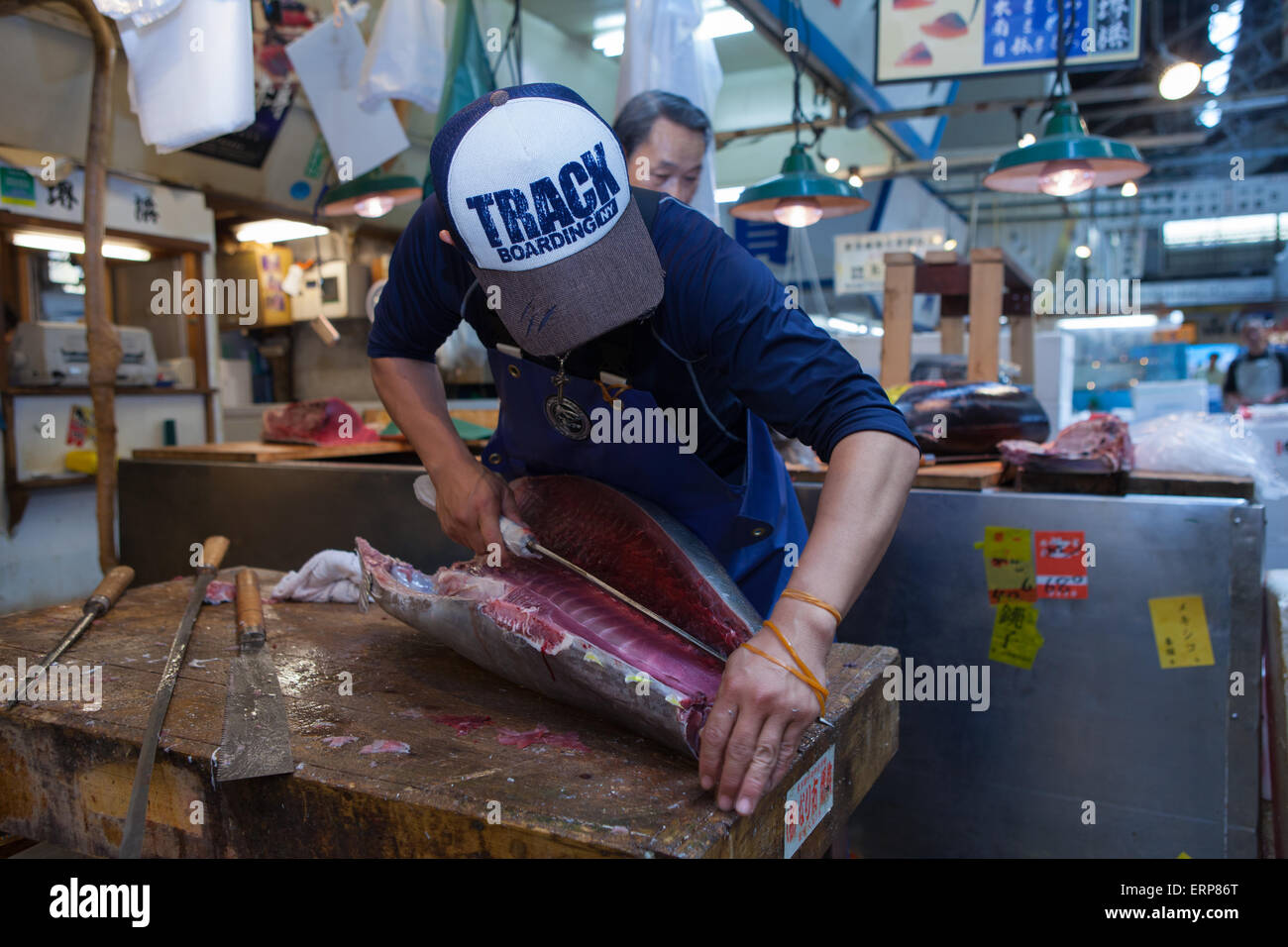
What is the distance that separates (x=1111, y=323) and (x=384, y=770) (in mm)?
20359

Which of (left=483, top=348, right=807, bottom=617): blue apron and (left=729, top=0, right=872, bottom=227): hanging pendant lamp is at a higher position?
(left=729, top=0, right=872, bottom=227): hanging pendant lamp

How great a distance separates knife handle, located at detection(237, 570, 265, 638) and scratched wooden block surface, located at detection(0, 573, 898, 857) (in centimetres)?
5

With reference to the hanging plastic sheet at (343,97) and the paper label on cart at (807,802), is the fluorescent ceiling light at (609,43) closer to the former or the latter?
the hanging plastic sheet at (343,97)

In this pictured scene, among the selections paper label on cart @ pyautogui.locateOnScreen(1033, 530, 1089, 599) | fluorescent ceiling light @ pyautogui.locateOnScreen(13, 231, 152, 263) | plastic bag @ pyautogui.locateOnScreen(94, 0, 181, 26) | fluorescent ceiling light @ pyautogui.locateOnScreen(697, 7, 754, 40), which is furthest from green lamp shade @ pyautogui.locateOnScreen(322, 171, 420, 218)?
fluorescent ceiling light @ pyautogui.locateOnScreen(697, 7, 754, 40)

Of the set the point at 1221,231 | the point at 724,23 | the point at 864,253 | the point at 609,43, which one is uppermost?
the point at 1221,231

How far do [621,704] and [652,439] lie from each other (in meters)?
0.55

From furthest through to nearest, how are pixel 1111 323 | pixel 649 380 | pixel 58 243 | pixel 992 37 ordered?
1. pixel 1111 323
2. pixel 58 243
3. pixel 992 37
4. pixel 649 380

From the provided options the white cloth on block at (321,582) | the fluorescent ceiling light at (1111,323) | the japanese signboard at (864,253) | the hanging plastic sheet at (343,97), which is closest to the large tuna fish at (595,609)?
the white cloth on block at (321,582)

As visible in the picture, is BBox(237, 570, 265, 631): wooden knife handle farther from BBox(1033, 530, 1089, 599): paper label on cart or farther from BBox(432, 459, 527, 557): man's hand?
BBox(1033, 530, 1089, 599): paper label on cart

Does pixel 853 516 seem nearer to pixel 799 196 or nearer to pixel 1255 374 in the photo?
pixel 799 196

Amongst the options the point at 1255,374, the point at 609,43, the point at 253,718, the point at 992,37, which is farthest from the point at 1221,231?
the point at 253,718

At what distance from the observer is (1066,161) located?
3.96 meters

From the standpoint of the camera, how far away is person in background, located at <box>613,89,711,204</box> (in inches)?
98.5
